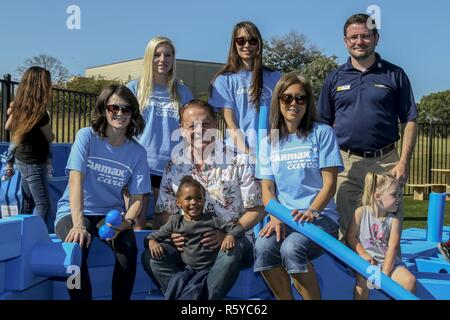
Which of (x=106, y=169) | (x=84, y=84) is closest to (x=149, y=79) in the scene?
(x=106, y=169)

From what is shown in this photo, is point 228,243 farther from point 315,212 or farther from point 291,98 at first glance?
point 291,98

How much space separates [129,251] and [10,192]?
2.30m

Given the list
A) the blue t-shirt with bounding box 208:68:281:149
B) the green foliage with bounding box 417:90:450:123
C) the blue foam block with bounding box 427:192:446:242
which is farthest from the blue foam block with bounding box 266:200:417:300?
the green foliage with bounding box 417:90:450:123

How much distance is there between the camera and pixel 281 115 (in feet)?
9.63

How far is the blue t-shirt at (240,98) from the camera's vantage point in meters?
3.51

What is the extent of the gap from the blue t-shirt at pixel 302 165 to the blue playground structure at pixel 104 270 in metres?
0.25

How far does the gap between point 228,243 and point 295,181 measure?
18.2 inches

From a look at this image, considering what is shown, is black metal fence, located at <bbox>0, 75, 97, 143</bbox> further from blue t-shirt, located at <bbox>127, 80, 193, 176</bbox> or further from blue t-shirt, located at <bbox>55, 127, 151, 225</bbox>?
blue t-shirt, located at <bbox>55, 127, 151, 225</bbox>

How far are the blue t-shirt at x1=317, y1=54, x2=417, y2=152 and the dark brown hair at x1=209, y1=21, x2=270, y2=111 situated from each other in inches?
18.7

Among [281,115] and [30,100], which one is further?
[30,100]

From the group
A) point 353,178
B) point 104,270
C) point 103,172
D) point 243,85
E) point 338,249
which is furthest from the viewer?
point 243,85

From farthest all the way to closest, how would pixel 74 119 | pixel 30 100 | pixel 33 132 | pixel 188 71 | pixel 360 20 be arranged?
1. pixel 188 71
2. pixel 74 119
3. pixel 33 132
4. pixel 30 100
5. pixel 360 20

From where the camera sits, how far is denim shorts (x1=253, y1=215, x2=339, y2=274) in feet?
8.48

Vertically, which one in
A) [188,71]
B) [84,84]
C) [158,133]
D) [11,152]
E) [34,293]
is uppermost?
[188,71]
